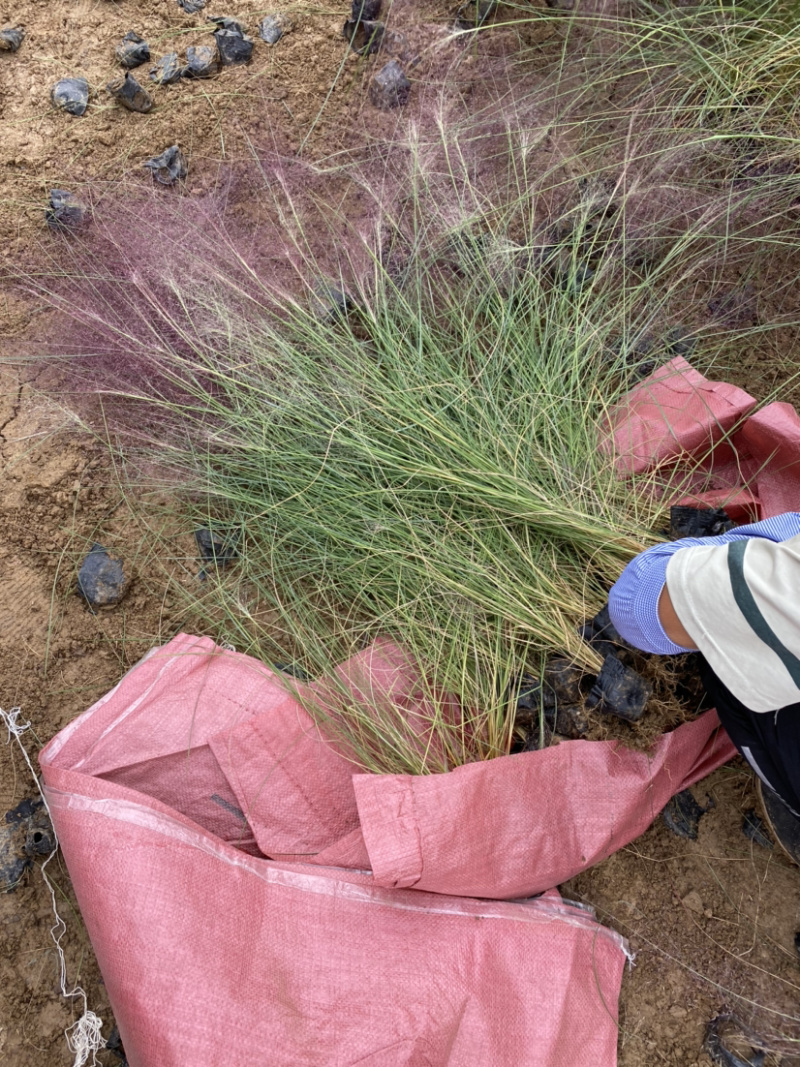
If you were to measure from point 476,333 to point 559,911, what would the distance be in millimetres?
1179

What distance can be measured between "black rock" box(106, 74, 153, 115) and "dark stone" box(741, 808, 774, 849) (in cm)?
229

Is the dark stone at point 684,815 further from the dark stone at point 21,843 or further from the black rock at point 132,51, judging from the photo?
the black rock at point 132,51

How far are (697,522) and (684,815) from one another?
0.60 meters

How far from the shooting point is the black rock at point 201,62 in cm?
190

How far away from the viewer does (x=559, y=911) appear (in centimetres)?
127

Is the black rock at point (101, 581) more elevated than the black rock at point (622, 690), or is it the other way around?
the black rock at point (101, 581)

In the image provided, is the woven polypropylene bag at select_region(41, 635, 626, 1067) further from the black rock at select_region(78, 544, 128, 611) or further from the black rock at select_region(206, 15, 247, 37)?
the black rock at select_region(206, 15, 247, 37)

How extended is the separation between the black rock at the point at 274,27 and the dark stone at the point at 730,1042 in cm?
257

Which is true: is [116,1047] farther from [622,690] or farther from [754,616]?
[754,616]

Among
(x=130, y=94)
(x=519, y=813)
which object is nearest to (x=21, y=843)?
(x=519, y=813)

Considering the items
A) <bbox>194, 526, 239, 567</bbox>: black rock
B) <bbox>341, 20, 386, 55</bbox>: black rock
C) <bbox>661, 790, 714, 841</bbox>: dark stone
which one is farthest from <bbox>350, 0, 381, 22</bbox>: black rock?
<bbox>661, 790, 714, 841</bbox>: dark stone

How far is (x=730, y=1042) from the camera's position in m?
1.29

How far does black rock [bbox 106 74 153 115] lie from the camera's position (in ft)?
6.06

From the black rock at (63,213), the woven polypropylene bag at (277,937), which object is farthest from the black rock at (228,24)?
the woven polypropylene bag at (277,937)
